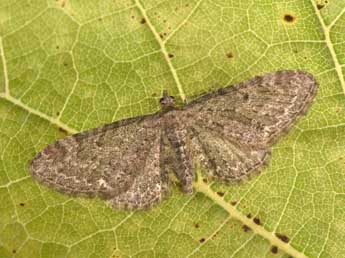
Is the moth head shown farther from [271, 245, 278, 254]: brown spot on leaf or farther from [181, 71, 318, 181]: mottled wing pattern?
[271, 245, 278, 254]: brown spot on leaf

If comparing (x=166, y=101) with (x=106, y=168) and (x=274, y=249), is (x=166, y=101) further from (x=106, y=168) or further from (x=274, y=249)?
(x=274, y=249)

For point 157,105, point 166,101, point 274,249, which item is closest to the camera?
point 274,249

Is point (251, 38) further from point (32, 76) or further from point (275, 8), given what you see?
point (32, 76)

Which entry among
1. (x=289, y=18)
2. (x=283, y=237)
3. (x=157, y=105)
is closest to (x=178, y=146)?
(x=157, y=105)

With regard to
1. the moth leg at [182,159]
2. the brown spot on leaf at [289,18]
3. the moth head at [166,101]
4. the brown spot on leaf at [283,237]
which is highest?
the brown spot on leaf at [289,18]

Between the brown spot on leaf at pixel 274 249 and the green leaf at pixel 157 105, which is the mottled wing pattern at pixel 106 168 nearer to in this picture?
the green leaf at pixel 157 105

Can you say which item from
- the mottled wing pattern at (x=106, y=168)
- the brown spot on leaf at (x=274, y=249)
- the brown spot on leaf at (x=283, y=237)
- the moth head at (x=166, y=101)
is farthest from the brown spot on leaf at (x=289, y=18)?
the brown spot on leaf at (x=274, y=249)
